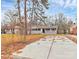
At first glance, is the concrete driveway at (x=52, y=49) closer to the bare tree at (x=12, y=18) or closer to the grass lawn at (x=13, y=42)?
the grass lawn at (x=13, y=42)

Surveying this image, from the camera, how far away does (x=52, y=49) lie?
1711 mm

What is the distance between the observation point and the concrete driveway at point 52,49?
66.4 inches

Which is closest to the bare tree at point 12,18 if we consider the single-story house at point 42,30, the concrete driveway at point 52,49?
the single-story house at point 42,30

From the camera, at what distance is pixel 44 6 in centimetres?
174

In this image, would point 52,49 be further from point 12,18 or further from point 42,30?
point 12,18

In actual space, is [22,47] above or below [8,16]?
below

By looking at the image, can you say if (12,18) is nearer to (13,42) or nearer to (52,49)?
(13,42)

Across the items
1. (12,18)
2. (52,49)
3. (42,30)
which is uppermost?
(12,18)

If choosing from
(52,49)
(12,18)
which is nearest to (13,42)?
(12,18)

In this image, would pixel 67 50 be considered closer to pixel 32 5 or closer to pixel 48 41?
pixel 48 41

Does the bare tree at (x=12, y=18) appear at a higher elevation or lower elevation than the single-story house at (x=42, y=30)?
higher

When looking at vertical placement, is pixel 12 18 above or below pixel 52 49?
above

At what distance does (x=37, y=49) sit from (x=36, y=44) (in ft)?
0.17

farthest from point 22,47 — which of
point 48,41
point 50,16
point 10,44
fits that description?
point 50,16
